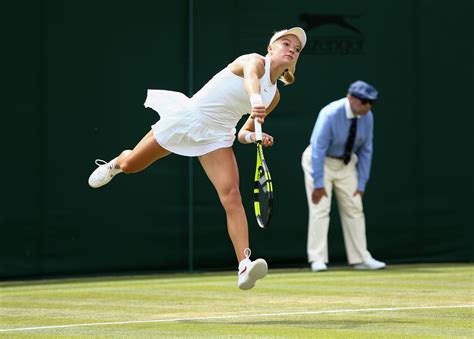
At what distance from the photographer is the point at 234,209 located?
8352mm

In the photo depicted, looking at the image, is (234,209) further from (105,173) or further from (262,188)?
(105,173)

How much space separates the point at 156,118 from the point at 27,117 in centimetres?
148

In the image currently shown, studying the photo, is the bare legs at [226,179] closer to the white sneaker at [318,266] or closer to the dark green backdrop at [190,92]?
the dark green backdrop at [190,92]

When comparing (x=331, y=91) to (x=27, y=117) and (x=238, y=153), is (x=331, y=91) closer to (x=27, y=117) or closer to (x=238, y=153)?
(x=238, y=153)

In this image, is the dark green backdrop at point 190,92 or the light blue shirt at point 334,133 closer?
the dark green backdrop at point 190,92

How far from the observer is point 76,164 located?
1326cm

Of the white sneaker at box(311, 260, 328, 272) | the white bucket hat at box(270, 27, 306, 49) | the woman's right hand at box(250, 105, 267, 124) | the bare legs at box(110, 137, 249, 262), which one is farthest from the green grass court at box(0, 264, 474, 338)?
the white bucket hat at box(270, 27, 306, 49)

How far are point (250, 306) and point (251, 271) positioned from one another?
44.4 inches

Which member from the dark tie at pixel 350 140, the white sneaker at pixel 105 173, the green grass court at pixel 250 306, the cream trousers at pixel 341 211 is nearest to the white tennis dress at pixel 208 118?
the white sneaker at pixel 105 173

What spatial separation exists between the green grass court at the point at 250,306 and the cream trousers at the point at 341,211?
63 cm

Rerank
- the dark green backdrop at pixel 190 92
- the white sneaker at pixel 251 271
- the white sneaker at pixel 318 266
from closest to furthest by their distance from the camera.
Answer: the white sneaker at pixel 251 271
the dark green backdrop at pixel 190 92
the white sneaker at pixel 318 266

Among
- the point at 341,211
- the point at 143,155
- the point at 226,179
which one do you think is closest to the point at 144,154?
the point at 143,155

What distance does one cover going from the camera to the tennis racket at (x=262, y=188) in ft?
26.0

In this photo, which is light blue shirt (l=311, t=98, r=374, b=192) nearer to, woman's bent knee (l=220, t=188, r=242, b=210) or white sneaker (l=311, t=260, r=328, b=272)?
white sneaker (l=311, t=260, r=328, b=272)
